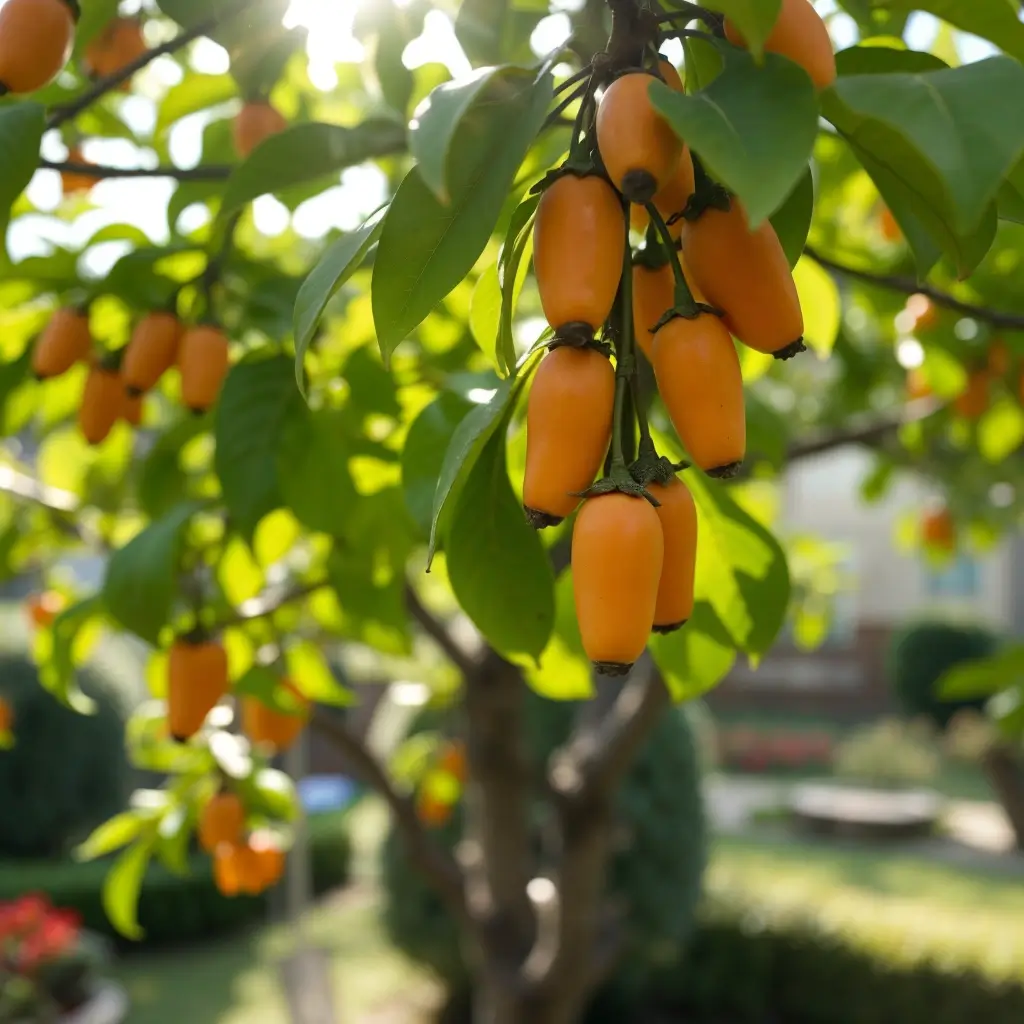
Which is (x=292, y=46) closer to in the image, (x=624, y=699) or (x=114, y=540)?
(x=114, y=540)

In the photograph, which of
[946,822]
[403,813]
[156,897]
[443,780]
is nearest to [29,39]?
[403,813]

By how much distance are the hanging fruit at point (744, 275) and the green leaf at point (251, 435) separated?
662 millimetres

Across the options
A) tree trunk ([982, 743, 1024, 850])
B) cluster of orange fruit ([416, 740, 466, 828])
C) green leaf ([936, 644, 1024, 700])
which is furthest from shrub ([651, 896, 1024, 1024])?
tree trunk ([982, 743, 1024, 850])

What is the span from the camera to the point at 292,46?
140cm

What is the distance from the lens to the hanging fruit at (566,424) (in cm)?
67

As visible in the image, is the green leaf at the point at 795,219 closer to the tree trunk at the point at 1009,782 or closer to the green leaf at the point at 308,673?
the green leaf at the point at 308,673

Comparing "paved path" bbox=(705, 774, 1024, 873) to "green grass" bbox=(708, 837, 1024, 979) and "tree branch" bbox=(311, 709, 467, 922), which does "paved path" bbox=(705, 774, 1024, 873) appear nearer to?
"green grass" bbox=(708, 837, 1024, 979)

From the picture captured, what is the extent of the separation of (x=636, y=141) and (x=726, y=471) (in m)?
0.21

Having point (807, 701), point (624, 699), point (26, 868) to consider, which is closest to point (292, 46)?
point (624, 699)

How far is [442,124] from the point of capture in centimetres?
62

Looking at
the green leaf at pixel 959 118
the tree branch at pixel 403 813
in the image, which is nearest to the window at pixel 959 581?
the tree branch at pixel 403 813

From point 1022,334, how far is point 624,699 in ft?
6.00

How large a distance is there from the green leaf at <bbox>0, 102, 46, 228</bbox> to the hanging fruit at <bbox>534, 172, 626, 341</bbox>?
532mm

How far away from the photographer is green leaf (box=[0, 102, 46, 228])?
95 cm
